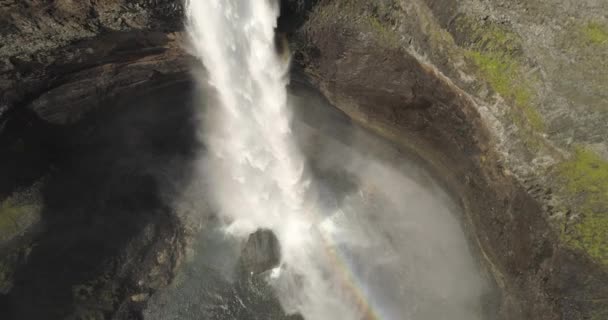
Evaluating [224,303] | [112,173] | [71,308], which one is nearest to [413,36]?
[224,303]

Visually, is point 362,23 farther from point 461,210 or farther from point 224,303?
point 224,303

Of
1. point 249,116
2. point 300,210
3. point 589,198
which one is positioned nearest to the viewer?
point 589,198

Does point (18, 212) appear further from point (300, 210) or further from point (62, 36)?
point (300, 210)

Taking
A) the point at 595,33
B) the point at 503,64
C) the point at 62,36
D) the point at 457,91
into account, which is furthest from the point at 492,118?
the point at 62,36

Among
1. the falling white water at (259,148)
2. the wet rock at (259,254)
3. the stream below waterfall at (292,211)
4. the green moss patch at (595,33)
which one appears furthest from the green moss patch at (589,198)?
the wet rock at (259,254)

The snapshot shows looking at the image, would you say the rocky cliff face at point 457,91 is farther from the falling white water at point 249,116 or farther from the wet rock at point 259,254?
the wet rock at point 259,254
